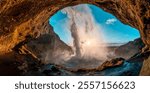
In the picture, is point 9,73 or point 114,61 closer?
point 9,73

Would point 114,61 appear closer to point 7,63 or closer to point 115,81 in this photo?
point 7,63

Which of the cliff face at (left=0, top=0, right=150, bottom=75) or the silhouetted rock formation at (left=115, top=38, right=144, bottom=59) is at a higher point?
the cliff face at (left=0, top=0, right=150, bottom=75)

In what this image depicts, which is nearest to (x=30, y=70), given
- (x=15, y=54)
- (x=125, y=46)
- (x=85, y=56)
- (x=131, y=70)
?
(x=15, y=54)

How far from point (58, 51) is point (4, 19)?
711 inches

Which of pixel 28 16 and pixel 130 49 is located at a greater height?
pixel 28 16

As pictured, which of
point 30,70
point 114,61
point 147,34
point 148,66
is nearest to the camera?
point 148,66

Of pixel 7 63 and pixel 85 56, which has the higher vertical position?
pixel 7 63

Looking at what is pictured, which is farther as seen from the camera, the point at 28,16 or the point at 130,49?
the point at 130,49

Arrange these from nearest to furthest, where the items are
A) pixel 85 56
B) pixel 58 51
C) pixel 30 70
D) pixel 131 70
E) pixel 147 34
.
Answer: pixel 147 34
pixel 131 70
pixel 30 70
pixel 58 51
pixel 85 56

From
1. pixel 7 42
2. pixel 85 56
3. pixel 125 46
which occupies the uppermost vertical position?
pixel 7 42

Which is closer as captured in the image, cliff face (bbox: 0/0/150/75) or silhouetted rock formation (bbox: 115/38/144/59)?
cliff face (bbox: 0/0/150/75)

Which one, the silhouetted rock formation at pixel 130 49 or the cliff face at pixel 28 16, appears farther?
the silhouetted rock formation at pixel 130 49

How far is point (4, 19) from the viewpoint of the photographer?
41.5ft

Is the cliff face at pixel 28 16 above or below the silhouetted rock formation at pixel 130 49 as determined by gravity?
above
